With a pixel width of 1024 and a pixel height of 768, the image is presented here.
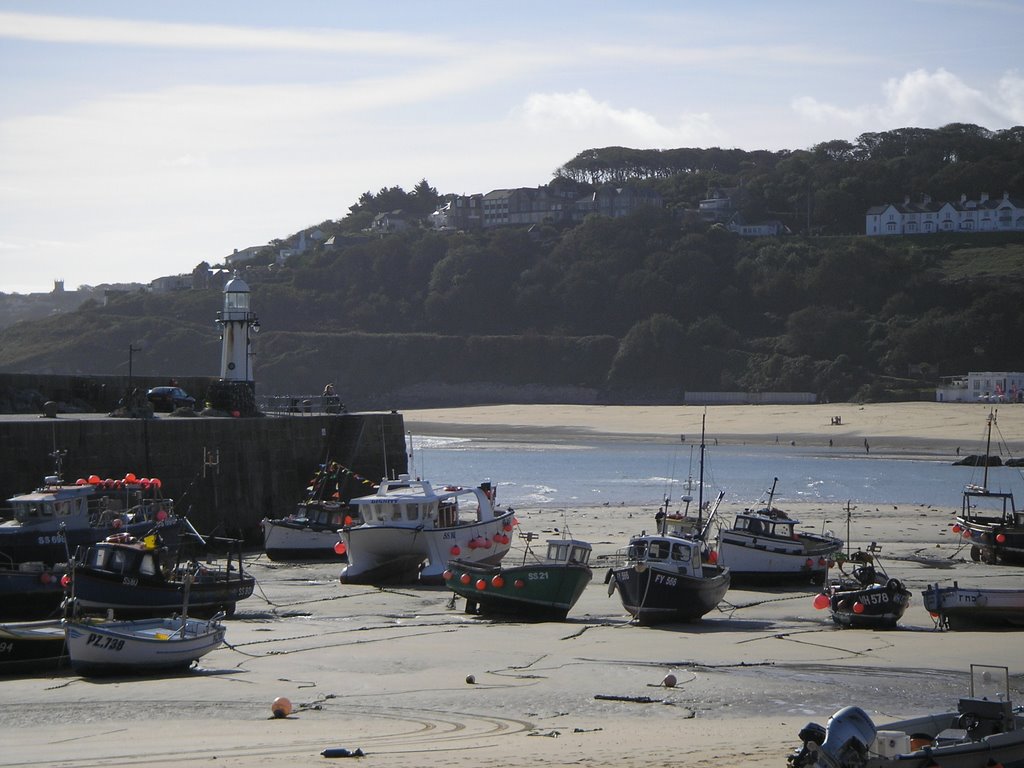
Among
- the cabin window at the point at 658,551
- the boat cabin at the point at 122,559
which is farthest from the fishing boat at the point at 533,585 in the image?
the boat cabin at the point at 122,559

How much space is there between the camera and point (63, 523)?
1989 centimetres

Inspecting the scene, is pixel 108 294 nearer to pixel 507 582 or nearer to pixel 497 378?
pixel 497 378

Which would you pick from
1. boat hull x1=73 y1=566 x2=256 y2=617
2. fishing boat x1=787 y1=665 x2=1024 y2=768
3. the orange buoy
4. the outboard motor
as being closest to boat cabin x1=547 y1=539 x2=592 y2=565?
boat hull x1=73 y1=566 x2=256 y2=617

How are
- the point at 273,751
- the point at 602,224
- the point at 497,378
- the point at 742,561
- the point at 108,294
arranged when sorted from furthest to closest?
the point at 108,294 → the point at 602,224 → the point at 497,378 → the point at 742,561 → the point at 273,751

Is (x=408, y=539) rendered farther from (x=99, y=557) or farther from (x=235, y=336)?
(x=235, y=336)

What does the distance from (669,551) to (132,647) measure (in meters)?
7.99

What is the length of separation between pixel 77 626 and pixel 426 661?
400 cm

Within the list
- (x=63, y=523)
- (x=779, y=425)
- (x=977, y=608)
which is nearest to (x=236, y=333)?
(x=63, y=523)

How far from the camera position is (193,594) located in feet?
59.0

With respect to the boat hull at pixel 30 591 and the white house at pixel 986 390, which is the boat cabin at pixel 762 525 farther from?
the white house at pixel 986 390

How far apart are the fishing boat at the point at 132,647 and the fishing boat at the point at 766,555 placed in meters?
11.2

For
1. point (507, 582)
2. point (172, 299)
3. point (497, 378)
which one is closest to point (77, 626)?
point (507, 582)

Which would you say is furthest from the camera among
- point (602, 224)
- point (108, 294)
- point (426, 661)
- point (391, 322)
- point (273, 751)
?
point (108, 294)

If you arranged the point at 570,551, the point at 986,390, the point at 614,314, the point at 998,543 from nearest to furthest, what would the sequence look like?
the point at 570,551 < the point at 998,543 < the point at 986,390 < the point at 614,314
